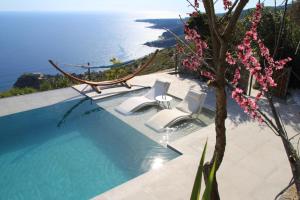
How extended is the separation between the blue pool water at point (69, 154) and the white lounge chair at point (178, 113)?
0.48 m

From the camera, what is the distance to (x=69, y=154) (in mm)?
6180

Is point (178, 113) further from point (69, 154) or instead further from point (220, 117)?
point (220, 117)

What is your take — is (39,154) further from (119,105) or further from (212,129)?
(212,129)

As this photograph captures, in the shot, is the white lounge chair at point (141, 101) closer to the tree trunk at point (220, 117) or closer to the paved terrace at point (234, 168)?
the paved terrace at point (234, 168)

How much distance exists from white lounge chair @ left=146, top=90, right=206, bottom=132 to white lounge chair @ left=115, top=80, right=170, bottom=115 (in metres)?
0.84

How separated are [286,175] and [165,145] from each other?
2335 mm

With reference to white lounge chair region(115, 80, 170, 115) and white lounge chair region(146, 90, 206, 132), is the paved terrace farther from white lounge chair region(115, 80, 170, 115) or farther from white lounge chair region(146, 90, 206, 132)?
white lounge chair region(115, 80, 170, 115)

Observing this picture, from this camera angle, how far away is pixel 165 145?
20.2ft

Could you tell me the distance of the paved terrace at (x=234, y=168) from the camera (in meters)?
4.46

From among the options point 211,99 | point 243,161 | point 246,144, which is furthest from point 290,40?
point 243,161

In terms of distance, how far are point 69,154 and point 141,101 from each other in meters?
2.71

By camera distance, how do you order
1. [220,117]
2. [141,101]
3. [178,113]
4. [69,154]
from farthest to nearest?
[141,101] → [178,113] → [69,154] → [220,117]

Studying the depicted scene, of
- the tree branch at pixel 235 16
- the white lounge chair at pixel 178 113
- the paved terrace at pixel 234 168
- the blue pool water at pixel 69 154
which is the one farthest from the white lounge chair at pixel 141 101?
the tree branch at pixel 235 16

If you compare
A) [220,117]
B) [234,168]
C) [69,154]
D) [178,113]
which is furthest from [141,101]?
[220,117]
